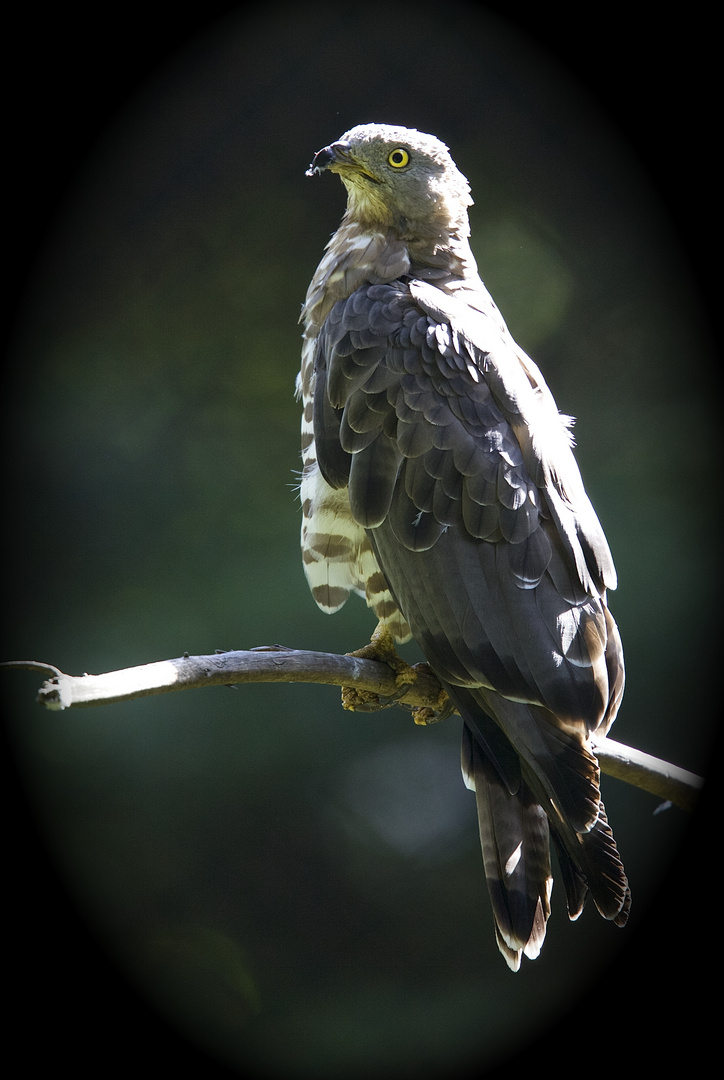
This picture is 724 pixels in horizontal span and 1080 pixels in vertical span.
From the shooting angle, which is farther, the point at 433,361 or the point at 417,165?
the point at 417,165

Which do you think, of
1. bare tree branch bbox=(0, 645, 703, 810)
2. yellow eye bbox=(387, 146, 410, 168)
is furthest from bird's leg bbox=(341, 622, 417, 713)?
yellow eye bbox=(387, 146, 410, 168)

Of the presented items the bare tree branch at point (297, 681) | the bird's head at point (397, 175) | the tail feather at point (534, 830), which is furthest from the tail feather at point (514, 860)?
the bird's head at point (397, 175)

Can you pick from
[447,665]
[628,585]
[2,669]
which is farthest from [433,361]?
[628,585]

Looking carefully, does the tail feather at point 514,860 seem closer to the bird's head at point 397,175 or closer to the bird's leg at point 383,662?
the bird's leg at point 383,662

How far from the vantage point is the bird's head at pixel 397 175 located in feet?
7.82

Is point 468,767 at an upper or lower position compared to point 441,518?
lower

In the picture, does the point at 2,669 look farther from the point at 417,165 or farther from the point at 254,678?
the point at 417,165

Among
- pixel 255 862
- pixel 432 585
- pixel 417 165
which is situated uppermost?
pixel 417 165

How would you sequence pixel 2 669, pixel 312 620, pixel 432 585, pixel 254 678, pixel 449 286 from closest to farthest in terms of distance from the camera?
1. pixel 2 669
2. pixel 254 678
3. pixel 432 585
4. pixel 449 286
5. pixel 312 620

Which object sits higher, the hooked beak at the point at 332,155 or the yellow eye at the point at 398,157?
the hooked beak at the point at 332,155

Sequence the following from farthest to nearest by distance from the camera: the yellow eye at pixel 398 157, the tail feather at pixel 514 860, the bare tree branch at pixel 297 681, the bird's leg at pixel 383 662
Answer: the yellow eye at pixel 398 157
the bird's leg at pixel 383 662
the tail feather at pixel 514 860
the bare tree branch at pixel 297 681

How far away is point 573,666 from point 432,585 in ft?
1.16

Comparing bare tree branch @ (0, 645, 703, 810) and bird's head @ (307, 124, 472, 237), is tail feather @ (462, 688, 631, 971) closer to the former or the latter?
bare tree branch @ (0, 645, 703, 810)

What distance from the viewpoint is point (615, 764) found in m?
2.07
